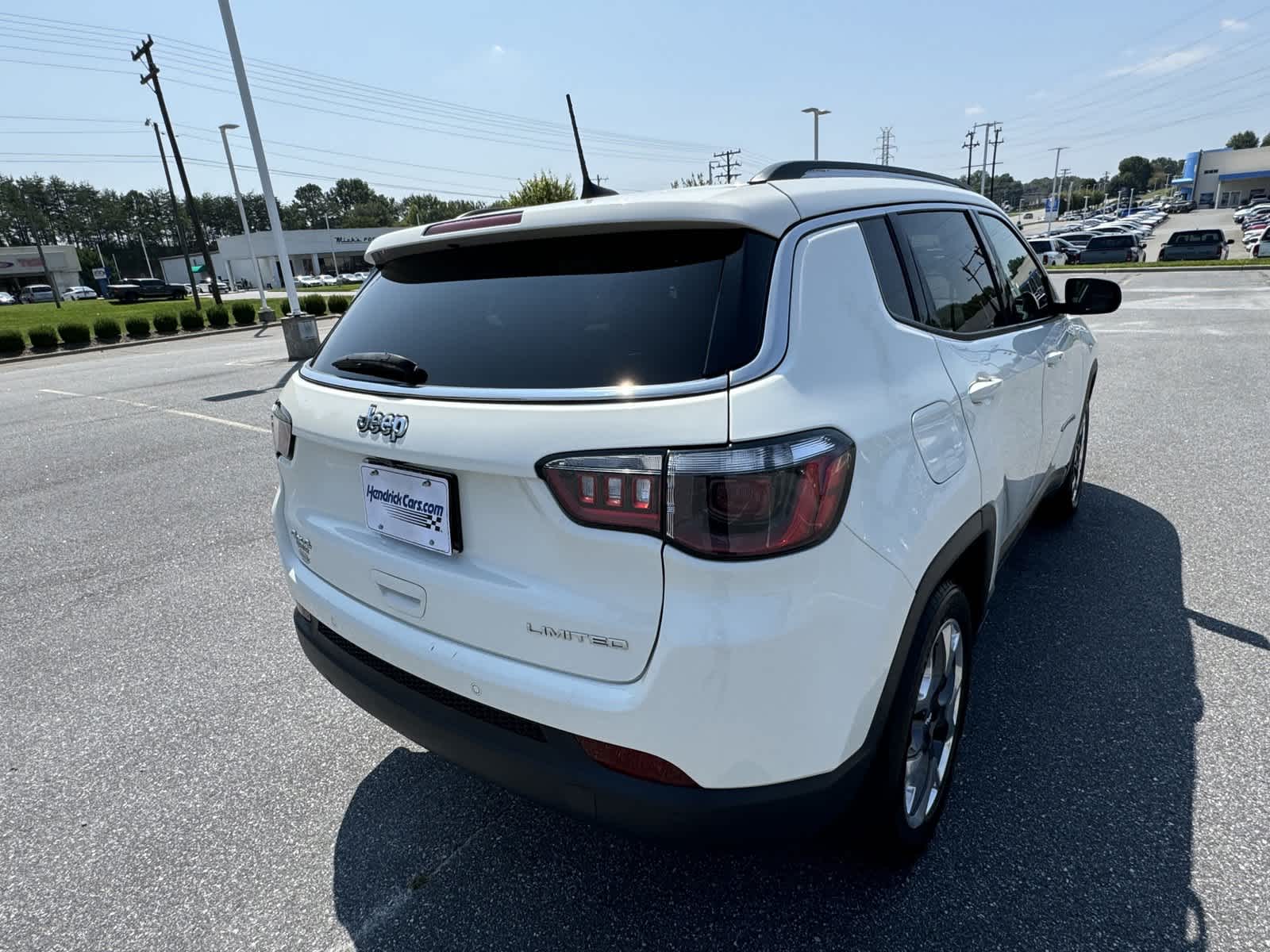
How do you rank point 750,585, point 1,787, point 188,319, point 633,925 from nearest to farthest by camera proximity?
point 750,585
point 633,925
point 1,787
point 188,319

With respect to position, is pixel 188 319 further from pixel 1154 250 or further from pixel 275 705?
pixel 1154 250

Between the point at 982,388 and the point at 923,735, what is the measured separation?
1.05 metres

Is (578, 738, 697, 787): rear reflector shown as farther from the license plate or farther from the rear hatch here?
the license plate

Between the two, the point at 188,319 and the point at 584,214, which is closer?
the point at 584,214

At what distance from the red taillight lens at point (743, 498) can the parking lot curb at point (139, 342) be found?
24.0m

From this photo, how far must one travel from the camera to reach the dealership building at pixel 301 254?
263 feet

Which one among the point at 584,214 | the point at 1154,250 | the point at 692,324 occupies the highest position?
the point at 584,214

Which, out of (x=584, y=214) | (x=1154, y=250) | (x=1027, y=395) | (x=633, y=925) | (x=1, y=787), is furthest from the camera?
(x=1154, y=250)

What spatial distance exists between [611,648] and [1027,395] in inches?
82.3

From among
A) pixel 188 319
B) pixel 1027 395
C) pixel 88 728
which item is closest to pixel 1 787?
pixel 88 728

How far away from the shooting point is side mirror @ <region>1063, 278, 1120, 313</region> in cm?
352

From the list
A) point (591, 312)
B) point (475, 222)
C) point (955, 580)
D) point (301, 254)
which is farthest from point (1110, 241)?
point (301, 254)

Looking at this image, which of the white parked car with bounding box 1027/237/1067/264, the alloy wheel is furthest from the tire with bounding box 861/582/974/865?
the white parked car with bounding box 1027/237/1067/264

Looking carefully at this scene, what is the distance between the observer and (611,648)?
149 centimetres
